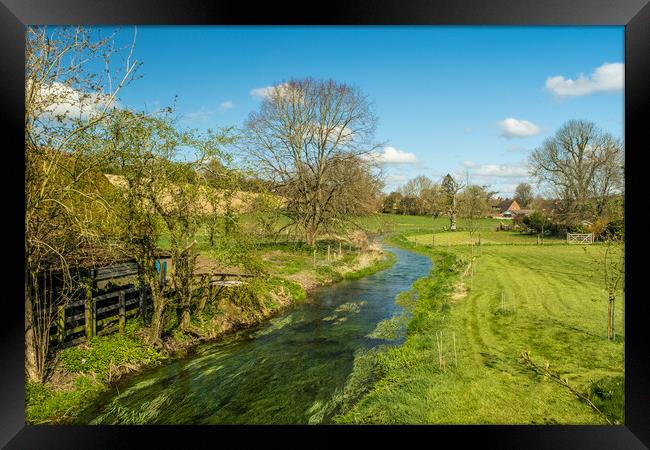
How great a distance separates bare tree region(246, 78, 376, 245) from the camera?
390 inches

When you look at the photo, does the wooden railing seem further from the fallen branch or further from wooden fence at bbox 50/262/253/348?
the fallen branch

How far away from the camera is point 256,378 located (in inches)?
184

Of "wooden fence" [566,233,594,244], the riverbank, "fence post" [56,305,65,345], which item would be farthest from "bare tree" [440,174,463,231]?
"fence post" [56,305,65,345]

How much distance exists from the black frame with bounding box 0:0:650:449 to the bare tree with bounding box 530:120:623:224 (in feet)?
14.0

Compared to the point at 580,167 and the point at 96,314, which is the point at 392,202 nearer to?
the point at 580,167

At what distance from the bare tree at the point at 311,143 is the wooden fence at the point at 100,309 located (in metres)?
4.75

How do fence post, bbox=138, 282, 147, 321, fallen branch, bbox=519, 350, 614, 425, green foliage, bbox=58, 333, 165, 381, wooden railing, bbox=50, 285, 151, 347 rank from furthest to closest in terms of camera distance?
fence post, bbox=138, 282, 147, 321
wooden railing, bbox=50, 285, 151, 347
green foliage, bbox=58, 333, 165, 381
fallen branch, bbox=519, 350, 614, 425

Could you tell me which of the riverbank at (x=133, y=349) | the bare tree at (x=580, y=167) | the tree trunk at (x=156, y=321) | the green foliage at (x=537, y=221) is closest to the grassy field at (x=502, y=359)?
the bare tree at (x=580, y=167)

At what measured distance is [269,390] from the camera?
4387 mm

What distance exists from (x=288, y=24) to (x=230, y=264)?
326 cm

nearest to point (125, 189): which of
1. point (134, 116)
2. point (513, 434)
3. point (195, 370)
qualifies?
point (134, 116)

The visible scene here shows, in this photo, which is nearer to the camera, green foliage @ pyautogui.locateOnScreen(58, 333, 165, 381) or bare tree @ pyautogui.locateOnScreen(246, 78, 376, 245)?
green foliage @ pyautogui.locateOnScreen(58, 333, 165, 381)
